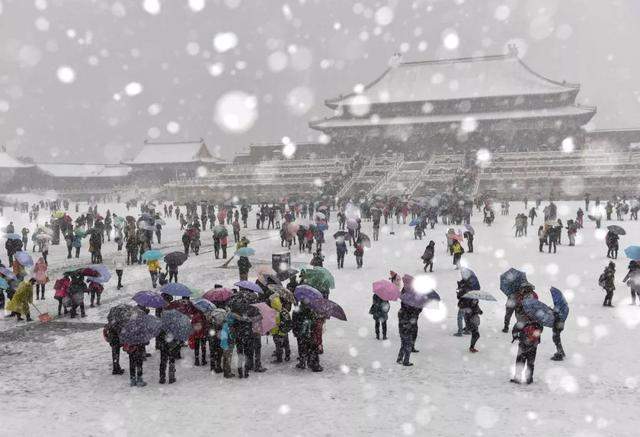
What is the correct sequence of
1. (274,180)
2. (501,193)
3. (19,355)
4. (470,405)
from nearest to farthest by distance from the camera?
(470,405), (19,355), (501,193), (274,180)

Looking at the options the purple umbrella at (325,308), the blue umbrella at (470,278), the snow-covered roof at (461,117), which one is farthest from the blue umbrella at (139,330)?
the snow-covered roof at (461,117)

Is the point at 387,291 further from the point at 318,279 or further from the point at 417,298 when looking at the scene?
the point at 318,279

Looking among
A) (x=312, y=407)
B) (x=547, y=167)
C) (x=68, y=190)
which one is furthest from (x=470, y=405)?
(x=68, y=190)

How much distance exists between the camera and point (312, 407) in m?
7.03

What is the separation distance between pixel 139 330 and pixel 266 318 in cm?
164

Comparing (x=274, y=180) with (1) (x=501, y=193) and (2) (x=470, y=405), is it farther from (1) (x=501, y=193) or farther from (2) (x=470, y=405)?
(2) (x=470, y=405)

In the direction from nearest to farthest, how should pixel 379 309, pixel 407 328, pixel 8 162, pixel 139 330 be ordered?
pixel 139 330
pixel 407 328
pixel 379 309
pixel 8 162

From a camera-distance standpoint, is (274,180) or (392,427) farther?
(274,180)

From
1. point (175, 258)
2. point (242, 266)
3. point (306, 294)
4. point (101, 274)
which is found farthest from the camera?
point (242, 266)

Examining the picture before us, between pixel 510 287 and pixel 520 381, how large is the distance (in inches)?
87.5

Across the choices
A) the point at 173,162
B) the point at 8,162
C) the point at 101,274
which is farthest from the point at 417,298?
the point at 8,162

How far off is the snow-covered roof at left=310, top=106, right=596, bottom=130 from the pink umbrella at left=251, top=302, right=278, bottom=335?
51.4 m

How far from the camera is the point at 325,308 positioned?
8.09m

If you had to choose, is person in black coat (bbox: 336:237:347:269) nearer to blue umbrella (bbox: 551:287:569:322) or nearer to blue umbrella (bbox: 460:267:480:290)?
blue umbrella (bbox: 460:267:480:290)
